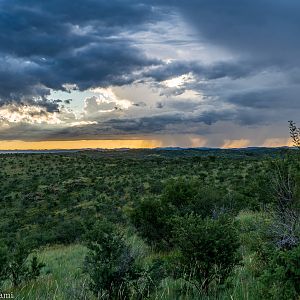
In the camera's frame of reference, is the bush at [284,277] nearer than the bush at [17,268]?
Yes

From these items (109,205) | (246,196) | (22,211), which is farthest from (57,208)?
(246,196)

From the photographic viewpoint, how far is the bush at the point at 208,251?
22.5ft

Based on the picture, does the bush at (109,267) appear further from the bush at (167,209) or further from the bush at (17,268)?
the bush at (167,209)

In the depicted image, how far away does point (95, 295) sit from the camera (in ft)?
21.4

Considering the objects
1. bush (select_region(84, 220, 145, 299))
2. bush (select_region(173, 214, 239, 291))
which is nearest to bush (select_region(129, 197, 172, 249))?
bush (select_region(173, 214, 239, 291))

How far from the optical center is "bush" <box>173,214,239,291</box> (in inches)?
270

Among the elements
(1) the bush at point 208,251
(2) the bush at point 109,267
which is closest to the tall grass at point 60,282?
(2) the bush at point 109,267

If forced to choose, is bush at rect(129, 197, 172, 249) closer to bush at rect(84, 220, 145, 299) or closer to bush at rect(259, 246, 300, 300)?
bush at rect(84, 220, 145, 299)

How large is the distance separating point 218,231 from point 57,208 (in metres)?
28.7

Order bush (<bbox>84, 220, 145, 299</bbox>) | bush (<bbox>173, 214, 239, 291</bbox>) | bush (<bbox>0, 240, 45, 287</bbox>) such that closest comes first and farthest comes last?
bush (<bbox>84, 220, 145, 299</bbox>), bush (<bbox>173, 214, 239, 291</bbox>), bush (<bbox>0, 240, 45, 287</bbox>)

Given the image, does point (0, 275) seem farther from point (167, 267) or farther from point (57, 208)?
point (57, 208)

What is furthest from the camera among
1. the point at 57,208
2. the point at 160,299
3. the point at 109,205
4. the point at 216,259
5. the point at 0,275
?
the point at 57,208

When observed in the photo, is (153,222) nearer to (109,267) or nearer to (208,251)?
(208,251)

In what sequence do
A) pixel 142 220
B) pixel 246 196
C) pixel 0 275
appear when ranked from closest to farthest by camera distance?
pixel 0 275 → pixel 142 220 → pixel 246 196
